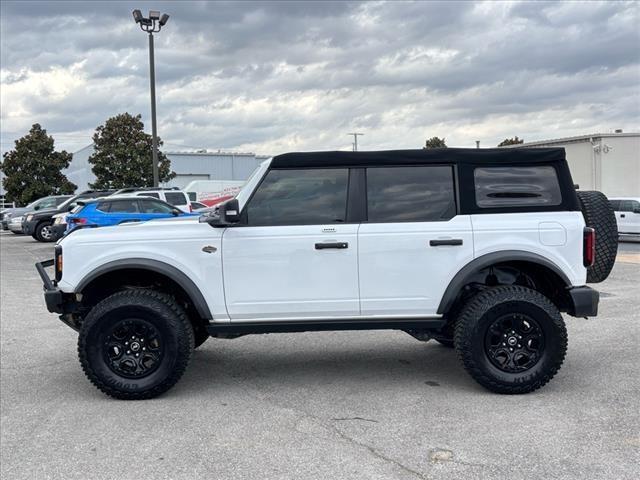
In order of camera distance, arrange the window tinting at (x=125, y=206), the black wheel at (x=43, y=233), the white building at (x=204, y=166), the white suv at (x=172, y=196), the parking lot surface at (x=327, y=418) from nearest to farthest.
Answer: the parking lot surface at (x=327, y=418)
the window tinting at (x=125, y=206)
the white suv at (x=172, y=196)
the black wheel at (x=43, y=233)
the white building at (x=204, y=166)

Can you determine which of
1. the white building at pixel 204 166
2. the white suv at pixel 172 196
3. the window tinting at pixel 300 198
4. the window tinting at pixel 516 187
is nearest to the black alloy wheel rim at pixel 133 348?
the window tinting at pixel 300 198

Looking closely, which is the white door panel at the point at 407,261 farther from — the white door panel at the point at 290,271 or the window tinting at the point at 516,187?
the window tinting at the point at 516,187

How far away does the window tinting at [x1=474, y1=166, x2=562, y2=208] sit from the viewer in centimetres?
509

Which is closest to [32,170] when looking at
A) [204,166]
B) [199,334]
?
[204,166]

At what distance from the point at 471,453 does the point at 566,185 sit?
2412mm

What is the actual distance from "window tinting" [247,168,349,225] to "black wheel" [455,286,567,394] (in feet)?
4.39

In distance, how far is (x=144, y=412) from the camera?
475cm

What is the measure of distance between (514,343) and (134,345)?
3.03 metres

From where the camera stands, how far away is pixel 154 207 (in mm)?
18703

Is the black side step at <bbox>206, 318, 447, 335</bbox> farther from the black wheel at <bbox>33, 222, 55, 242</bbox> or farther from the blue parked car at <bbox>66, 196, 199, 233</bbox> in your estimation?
the black wheel at <bbox>33, 222, 55, 242</bbox>

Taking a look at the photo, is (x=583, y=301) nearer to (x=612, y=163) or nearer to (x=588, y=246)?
(x=588, y=246)

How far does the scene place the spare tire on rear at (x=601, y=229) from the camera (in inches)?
211

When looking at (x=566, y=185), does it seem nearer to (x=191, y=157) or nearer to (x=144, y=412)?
(x=144, y=412)

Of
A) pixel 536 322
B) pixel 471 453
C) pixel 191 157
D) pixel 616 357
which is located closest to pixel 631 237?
pixel 616 357
